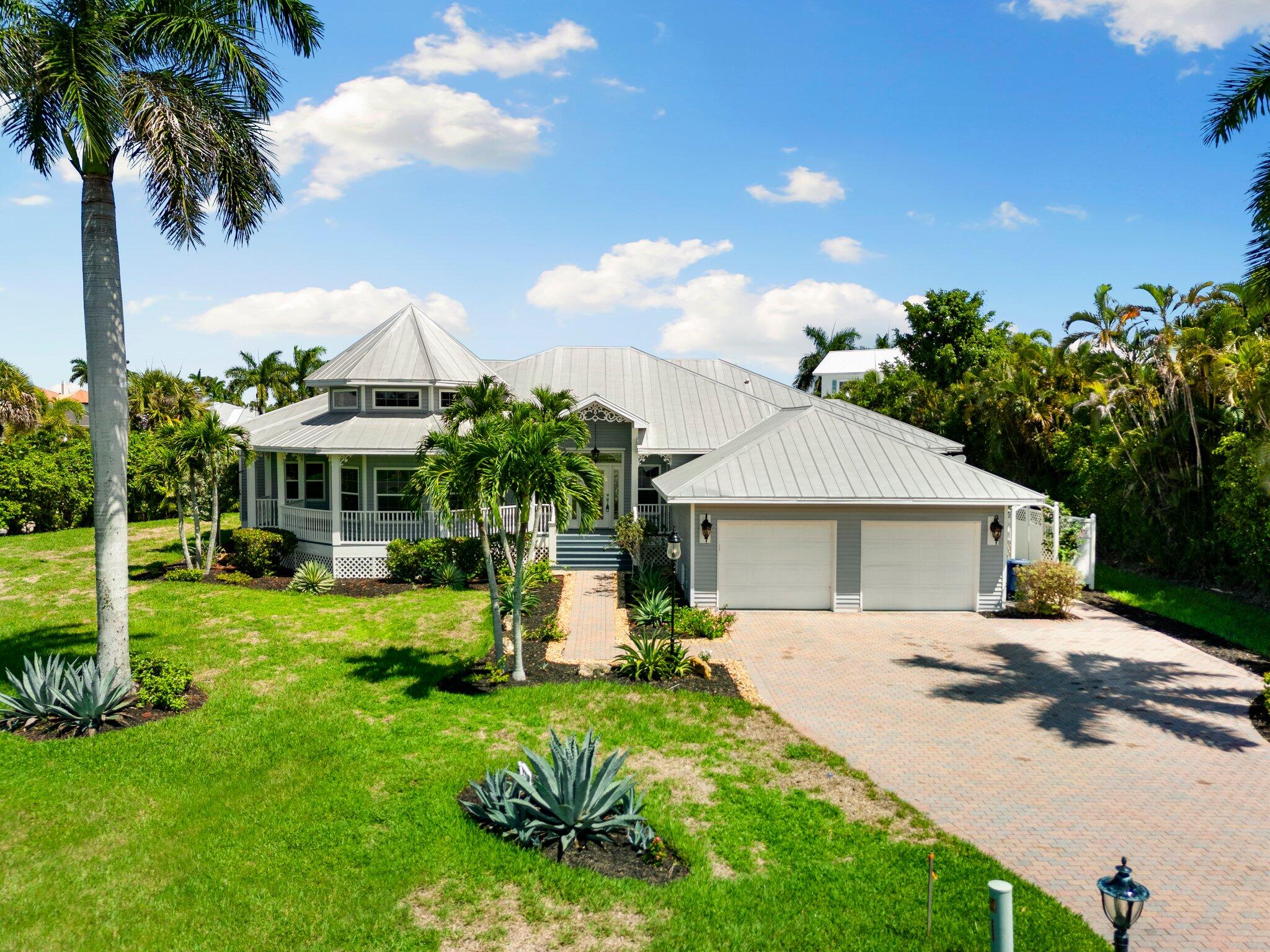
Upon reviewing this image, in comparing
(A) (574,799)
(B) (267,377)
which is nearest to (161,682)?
(A) (574,799)

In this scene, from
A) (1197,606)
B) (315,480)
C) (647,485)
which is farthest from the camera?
(647,485)

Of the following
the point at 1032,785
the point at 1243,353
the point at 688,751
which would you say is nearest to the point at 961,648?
the point at 1032,785

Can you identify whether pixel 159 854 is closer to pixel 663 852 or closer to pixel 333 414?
pixel 663 852

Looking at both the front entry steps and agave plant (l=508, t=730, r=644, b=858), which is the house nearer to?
the front entry steps

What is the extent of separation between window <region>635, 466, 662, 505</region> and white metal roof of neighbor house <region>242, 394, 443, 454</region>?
6.62 meters

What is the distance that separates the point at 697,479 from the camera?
1705 cm

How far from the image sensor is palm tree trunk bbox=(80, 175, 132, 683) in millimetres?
10609

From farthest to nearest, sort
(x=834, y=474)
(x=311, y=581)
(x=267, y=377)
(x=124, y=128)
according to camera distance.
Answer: (x=267, y=377), (x=311, y=581), (x=834, y=474), (x=124, y=128)

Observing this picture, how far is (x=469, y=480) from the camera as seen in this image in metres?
11.5

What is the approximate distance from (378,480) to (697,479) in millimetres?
10392

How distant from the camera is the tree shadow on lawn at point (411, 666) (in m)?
12.2

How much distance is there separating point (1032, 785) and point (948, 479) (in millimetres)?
9246

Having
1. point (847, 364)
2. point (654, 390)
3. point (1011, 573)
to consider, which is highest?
point (847, 364)

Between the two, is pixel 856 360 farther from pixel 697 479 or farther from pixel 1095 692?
pixel 1095 692
